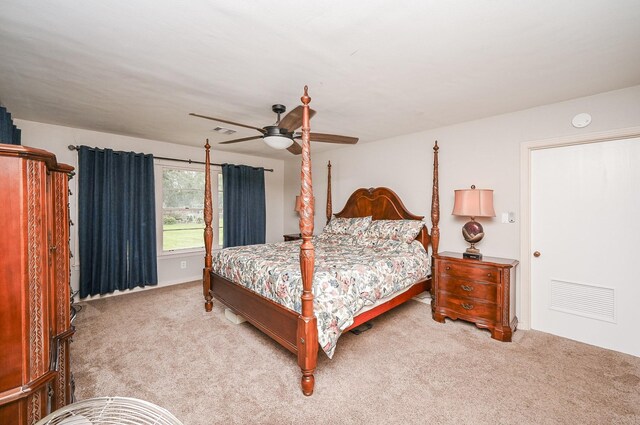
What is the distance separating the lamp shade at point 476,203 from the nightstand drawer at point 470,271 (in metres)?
0.57

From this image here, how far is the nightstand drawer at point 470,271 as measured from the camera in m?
2.83

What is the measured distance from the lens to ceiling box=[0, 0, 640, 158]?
1.51 m

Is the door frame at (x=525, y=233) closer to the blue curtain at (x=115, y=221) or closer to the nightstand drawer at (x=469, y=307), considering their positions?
the nightstand drawer at (x=469, y=307)

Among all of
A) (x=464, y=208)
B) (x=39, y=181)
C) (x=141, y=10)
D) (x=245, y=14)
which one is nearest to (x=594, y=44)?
(x=464, y=208)

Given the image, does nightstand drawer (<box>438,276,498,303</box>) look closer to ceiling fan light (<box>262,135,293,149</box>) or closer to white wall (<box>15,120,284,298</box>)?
ceiling fan light (<box>262,135,293,149</box>)

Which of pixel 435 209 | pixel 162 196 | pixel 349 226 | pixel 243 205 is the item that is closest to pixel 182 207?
pixel 162 196

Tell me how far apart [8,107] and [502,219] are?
218 inches

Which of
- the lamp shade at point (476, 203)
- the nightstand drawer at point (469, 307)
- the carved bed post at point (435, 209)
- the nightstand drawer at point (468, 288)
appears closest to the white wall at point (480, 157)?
the carved bed post at point (435, 209)

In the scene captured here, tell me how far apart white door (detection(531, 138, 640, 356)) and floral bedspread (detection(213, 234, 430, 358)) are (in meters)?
1.26

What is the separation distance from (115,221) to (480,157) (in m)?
5.02

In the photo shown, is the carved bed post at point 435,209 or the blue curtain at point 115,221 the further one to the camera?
the blue curtain at point 115,221

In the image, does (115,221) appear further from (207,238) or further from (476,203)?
(476,203)

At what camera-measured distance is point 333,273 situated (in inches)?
93.9

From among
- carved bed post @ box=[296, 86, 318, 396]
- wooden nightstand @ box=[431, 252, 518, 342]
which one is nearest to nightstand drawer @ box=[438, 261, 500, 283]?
wooden nightstand @ box=[431, 252, 518, 342]
